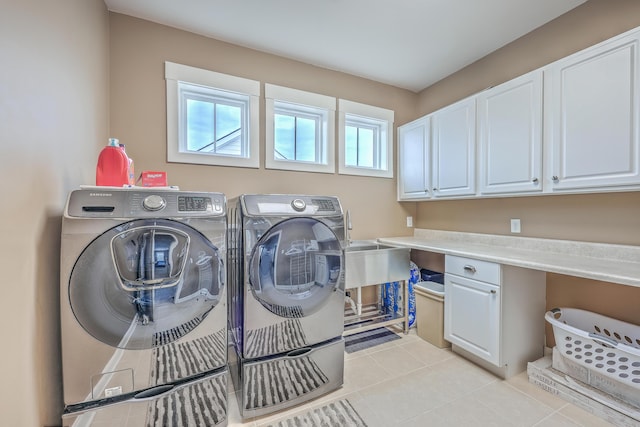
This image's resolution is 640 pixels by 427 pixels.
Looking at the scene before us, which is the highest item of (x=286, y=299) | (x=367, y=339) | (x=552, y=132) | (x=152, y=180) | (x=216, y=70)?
(x=216, y=70)

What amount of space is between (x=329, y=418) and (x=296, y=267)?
2.79ft

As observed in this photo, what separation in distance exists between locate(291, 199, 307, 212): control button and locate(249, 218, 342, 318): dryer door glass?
6 cm

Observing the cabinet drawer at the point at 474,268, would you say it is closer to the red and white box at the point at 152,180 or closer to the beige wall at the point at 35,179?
the red and white box at the point at 152,180

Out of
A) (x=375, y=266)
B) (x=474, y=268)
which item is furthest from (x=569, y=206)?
(x=375, y=266)

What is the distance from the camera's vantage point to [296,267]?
1.55 meters

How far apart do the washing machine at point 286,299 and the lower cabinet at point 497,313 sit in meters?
0.98

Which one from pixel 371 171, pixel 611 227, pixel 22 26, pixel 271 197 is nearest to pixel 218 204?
pixel 271 197

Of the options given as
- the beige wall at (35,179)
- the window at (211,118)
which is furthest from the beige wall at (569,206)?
the beige wall at (35,179)

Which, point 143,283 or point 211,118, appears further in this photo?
point 211,118

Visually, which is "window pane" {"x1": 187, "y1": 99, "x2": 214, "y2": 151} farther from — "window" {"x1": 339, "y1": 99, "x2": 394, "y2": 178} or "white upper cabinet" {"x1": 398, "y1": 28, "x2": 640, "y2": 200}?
"white upper cabinet" {"x1": 398, "y1": 28, "x2": 640, "y2": 200}

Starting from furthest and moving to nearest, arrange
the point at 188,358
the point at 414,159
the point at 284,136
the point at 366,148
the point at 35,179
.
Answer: the point at 366,148, the point at 414,159, the point at 284,136, the point at 188,358, the point at 35,179

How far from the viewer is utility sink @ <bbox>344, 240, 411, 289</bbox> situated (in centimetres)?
218

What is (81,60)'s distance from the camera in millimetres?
1469

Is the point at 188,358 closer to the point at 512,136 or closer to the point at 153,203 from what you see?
the point at 153,203
